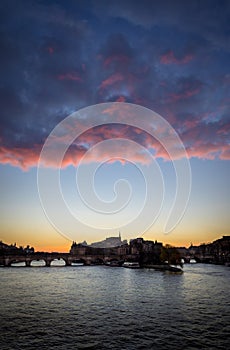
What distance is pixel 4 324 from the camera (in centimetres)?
3712

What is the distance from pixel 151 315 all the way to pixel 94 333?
12.0m

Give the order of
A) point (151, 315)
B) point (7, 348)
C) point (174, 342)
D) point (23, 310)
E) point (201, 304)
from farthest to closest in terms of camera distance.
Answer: point (201, 304) < point (23, 310) < point (151, 315) < point (174, 342) < point (7, 348)

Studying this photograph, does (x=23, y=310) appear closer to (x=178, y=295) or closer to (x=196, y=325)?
(x=196, y=325)

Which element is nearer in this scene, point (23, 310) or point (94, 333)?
point (94, 333)

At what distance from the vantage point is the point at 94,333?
33500 mm

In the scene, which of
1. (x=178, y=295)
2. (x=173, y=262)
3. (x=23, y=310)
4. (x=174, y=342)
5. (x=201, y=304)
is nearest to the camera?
(x=174, y=342)

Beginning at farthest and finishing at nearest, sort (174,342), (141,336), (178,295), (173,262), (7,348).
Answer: (173,262) → (178,295) → (141,336) → (174,342) → (7,348)

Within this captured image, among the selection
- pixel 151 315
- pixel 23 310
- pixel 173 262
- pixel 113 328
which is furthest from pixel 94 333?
pixel 173 262

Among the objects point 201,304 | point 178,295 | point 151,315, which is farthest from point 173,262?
point 151,315

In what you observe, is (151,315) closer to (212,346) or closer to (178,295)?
(212,346)

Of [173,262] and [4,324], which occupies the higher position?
[173,262]

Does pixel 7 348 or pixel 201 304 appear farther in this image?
pixel 201 304

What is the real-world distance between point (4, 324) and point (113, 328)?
45.0ft

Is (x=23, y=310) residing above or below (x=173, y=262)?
below
